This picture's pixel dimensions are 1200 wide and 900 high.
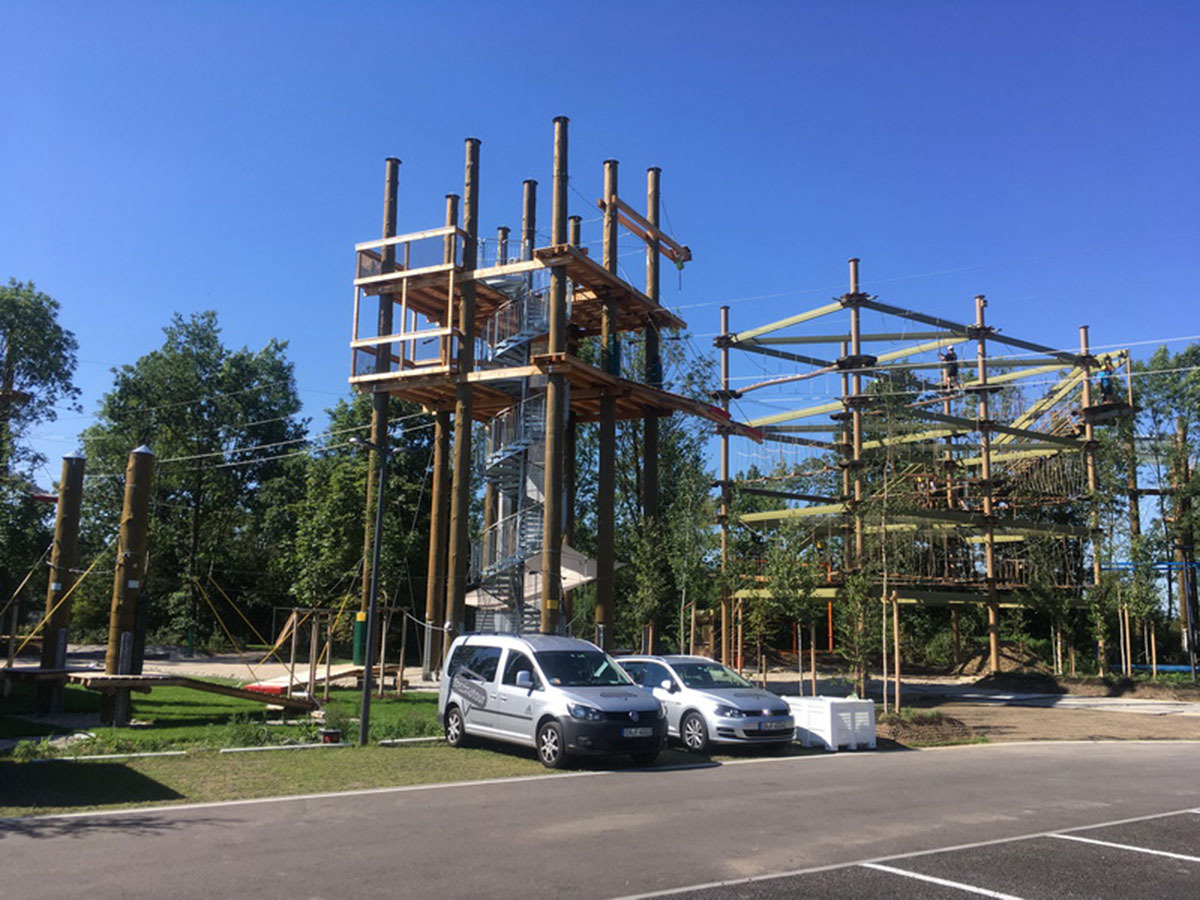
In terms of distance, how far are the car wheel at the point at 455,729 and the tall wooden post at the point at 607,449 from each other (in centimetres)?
915

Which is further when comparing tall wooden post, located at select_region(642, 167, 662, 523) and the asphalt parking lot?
tall wooden post, located at select_region(642, 167, 662, 523)

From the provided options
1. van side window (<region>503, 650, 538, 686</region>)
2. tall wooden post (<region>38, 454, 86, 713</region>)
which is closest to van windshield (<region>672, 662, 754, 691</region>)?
van side window (<region>503, 650, 538, 686</region>)

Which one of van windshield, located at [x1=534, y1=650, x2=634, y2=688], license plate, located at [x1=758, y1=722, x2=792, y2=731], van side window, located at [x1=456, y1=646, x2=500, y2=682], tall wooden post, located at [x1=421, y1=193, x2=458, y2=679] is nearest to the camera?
van windshield, located at [x1=534, y1=650, x2=634, y2=688]

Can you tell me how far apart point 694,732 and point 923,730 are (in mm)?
6126

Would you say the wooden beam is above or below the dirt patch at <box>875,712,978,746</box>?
above

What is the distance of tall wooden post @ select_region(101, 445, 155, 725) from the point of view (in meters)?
16.9

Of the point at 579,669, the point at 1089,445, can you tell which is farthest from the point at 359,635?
the point at 1089,445

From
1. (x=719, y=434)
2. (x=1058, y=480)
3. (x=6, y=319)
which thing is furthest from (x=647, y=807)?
(x=6, y=319)

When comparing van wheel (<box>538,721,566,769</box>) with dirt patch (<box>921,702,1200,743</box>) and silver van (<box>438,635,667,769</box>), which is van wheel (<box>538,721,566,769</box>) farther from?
dirt patch (<box>921,702,1200,743</box>)

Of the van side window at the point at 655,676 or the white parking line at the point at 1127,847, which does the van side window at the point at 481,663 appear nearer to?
the van side window at the point at 655,676

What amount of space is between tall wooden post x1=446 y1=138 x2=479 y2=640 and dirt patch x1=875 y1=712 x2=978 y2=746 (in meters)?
11.5

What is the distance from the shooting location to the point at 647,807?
1076cm

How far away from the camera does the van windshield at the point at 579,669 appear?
14719mm

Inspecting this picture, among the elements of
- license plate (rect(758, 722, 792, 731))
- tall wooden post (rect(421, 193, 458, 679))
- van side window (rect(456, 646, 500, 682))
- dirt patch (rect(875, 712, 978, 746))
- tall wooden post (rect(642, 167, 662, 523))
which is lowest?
dirt patch (rect(875, 712, 978, 746))
